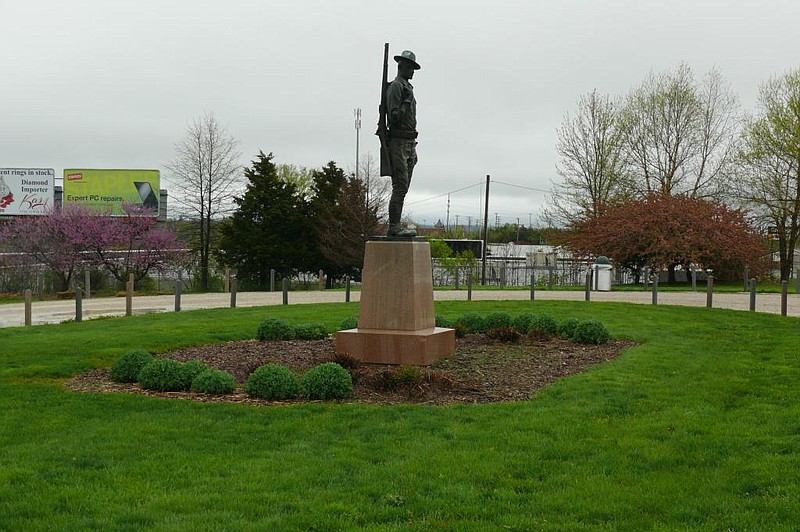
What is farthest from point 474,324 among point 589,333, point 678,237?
point 678,237

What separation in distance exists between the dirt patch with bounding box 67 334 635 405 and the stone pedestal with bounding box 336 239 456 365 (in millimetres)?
259

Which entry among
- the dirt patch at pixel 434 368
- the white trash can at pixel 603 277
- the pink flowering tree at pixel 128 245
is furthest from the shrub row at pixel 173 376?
the pink flowering tree at pixel 128 245

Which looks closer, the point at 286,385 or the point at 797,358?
the point at 286,385

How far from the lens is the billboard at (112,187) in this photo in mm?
50906

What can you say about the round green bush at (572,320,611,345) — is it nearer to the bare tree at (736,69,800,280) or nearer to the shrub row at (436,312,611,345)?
the shrub row at (436,312,611,345)

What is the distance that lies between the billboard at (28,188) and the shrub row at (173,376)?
42.8 meters

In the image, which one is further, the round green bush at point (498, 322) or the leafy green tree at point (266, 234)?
the leafy green tree at point (266, 234)

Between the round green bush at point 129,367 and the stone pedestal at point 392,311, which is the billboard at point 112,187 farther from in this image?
the round green bush at point 129,367

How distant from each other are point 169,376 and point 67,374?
202 cm

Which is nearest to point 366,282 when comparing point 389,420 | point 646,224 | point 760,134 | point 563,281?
point 389,420

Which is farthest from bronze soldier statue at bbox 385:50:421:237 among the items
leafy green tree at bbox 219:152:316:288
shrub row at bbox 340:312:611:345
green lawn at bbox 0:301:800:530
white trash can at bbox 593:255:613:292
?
leafy green tree at bbox 219:152:316:288

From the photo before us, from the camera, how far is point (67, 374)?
10.9 metres

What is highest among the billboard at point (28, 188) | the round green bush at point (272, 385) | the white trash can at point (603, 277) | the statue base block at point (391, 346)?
the billboard at point (28, 188)

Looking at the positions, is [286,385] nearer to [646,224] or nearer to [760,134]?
[646,224]
